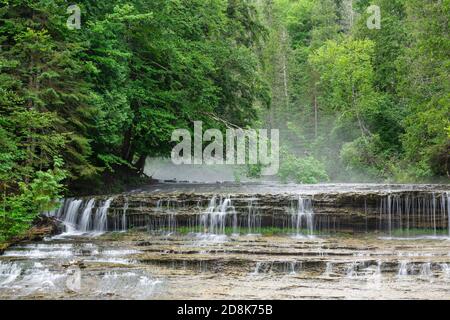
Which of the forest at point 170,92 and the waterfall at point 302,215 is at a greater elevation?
the forest at point 170,92

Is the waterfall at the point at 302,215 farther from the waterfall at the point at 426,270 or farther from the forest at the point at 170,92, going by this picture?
the forest at the point at 170,92

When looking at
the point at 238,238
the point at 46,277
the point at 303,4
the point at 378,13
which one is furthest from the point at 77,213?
the point at 303,4

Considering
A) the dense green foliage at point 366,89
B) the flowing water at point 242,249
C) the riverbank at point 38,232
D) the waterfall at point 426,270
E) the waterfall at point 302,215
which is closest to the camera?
the flowing water at point 242,249

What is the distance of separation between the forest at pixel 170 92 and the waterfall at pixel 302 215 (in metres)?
6.59

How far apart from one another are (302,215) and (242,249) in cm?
461

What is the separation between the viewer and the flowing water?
10562 mm

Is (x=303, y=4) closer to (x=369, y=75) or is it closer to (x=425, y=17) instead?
(x=369, y=75)

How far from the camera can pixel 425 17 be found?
2988 centimetres

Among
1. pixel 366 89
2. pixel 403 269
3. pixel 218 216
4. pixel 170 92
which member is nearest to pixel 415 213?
pixel 218 216

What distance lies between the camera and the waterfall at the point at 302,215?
1808cm

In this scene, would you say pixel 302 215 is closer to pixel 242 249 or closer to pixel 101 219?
pixel 242 249

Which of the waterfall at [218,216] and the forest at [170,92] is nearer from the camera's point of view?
the forest at [170,92]

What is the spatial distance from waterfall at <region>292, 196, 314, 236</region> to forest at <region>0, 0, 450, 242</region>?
659 cm

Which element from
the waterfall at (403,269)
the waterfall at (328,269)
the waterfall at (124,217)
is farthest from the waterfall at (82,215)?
the waterfall at (403,269)
